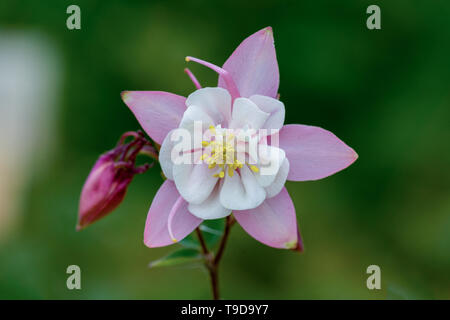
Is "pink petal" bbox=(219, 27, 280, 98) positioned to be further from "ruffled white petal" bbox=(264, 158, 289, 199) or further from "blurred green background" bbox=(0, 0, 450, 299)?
"blurred green background" bbox=(0, 0, 450, 299)

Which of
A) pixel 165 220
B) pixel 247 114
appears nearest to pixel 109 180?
pixel 165 220

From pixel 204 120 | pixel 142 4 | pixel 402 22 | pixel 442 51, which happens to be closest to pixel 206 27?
pixel 142 4

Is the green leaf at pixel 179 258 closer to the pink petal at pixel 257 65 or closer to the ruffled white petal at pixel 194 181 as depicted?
the ruffled white petal at pixel 194 181

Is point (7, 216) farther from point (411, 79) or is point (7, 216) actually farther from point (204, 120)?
point (411, 79)

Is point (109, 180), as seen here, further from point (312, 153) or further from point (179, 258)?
point (312, 153)

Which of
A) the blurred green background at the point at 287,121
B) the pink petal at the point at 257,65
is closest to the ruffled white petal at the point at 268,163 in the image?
the pink petal at the point at 257,65
